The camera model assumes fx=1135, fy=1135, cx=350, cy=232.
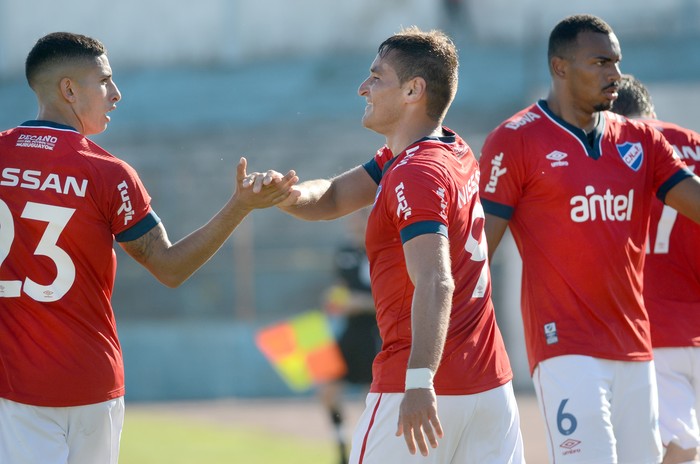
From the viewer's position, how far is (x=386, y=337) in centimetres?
471

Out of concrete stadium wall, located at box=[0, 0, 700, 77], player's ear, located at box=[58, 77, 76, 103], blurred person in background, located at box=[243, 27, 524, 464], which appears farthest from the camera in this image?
concrete stadium wall, located at box=[0, 0, 700, 77]

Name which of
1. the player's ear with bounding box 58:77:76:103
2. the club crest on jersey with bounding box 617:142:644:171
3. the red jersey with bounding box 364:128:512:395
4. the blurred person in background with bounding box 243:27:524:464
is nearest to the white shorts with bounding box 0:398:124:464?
the blurred person in background with bounding box 243:27:524:464

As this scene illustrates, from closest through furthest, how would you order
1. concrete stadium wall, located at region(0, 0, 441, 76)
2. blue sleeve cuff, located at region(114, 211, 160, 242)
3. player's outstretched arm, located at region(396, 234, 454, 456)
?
player's outstretched arm, located at region(396, 234, 454, 456) < blue sleeve cuff, located at region(114, 211, 160, 242) < concrete stadium wall, located at region(0, 0, 441, 76)

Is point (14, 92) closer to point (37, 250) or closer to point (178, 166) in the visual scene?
point (178, 166)

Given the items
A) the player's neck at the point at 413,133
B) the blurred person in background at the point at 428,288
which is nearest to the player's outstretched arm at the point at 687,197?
the blurred person in background at the point at 428,288

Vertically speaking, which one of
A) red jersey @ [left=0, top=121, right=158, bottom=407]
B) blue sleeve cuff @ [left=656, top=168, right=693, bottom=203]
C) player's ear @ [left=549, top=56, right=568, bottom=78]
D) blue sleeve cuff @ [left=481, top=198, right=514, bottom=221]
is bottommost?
red jersey @ [left=0, top=121, right=158, bottom=407]

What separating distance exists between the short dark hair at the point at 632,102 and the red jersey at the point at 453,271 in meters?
2.02

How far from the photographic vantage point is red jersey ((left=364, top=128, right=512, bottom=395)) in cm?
454

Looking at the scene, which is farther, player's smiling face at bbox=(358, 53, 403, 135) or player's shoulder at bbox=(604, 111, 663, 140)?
player's shoulder at bbox=(604, 111, 663, 140)

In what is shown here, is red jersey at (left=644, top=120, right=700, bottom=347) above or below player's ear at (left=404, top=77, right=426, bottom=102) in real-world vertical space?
below

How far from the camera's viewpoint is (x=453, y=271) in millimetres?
4703

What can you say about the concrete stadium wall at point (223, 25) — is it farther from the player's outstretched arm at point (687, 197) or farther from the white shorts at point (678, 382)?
the player's outstretched arm at point (687, 197)

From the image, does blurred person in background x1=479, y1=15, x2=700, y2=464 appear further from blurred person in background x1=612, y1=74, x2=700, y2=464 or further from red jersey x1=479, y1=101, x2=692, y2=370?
blurred person in background x1=612, y1=74, x2=700, y2=464

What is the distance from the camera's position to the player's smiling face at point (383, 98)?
4930 millimetres
